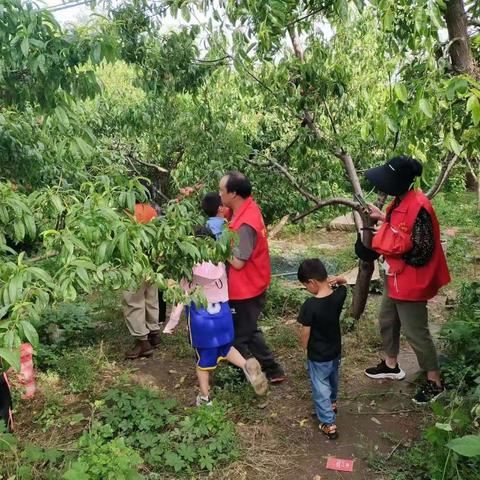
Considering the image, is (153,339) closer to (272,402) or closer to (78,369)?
(78,369)

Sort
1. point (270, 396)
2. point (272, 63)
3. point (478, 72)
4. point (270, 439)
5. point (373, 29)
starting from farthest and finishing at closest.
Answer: point (373, 29), point (272, 63), point (270, 396), point (270, 439), point (478, 72)

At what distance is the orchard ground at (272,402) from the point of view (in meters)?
3.33

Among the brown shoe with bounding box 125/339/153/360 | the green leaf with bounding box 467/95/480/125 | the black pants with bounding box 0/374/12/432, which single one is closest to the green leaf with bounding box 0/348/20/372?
the green leaf with bounding box 467/95/480/125

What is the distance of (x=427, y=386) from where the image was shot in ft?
12.7

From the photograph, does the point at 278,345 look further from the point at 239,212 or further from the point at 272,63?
the point at 272,63

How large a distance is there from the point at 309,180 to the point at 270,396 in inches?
87.5

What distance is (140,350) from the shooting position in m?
4.84

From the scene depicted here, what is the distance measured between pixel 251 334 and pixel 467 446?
7.04 ft

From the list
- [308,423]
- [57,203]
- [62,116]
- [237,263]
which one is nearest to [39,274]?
[57,203]

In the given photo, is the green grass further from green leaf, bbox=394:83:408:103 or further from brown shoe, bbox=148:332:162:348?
green leaf, bbox=394:83:408:103

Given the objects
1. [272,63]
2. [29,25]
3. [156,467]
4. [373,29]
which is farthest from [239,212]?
[373,29]

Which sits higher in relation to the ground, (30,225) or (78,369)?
(30,225)

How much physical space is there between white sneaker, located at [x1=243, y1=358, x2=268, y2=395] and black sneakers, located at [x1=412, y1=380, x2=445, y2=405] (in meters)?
1.11

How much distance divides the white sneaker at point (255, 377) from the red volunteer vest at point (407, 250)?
114cm
